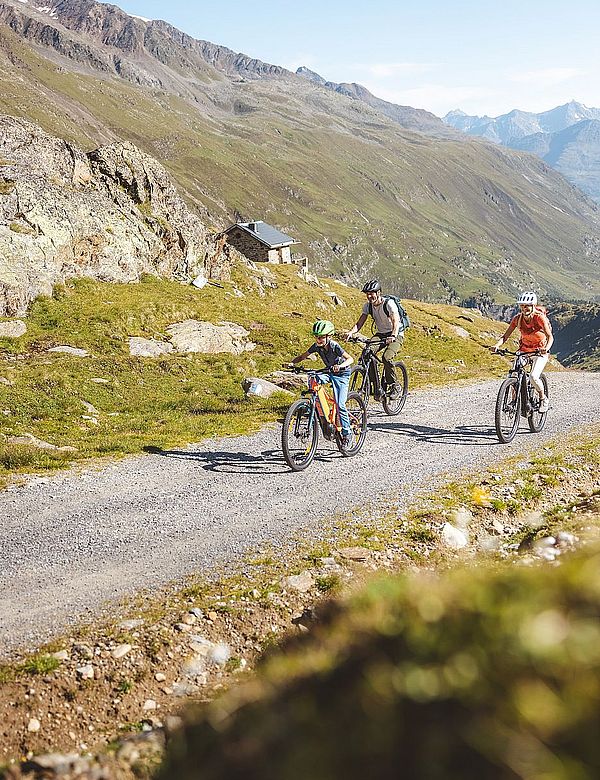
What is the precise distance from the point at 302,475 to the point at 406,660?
11.0 metres

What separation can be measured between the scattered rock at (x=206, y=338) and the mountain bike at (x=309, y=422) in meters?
17.4

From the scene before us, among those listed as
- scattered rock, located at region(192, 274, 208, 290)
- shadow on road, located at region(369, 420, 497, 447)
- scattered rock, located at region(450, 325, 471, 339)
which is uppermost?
scattered rock, located at region(192, 274, 208, 290)

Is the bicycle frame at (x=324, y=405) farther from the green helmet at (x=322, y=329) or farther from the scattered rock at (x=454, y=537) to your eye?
the scattered rock at (x=454, y=537)

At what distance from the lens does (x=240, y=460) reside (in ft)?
47.3

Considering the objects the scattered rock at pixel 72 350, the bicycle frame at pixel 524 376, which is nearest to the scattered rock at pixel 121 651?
the bicycle frame at pixel 524 376

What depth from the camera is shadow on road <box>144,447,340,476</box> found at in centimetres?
1373

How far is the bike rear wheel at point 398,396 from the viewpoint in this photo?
19.5 meters

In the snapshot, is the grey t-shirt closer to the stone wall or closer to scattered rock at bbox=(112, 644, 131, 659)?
scattered rock at bbox=(112, 644, 131, 659)

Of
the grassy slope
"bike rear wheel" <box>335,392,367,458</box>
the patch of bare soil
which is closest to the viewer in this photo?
the patch of bare soil

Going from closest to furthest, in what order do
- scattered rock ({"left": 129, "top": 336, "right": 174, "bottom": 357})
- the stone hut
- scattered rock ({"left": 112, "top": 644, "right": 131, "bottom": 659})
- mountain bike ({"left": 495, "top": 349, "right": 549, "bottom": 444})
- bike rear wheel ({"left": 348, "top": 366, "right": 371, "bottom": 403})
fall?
scattered rock ({"left": 112, "top": 644, "right": 131, "bottom": 659}) → mountain bike ({"left": 495, "top": 349, "right": 549, "bottom": 444}) → bike rear wheel ({"left": 348, "top": 366, "right": 371, "bottom": 403}) → scattered rock ({"left": 129, "top": 336, "right": 174, "bottom": 357}) → the stone hut

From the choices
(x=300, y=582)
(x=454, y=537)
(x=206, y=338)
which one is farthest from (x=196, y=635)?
(x=206, y=338)

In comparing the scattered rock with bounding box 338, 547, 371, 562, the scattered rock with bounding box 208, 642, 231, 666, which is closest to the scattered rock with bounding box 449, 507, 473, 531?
the scattered rock with bounding box 338, 547, 371, 562

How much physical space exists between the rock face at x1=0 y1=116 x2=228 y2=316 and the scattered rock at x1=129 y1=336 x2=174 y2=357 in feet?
20.2

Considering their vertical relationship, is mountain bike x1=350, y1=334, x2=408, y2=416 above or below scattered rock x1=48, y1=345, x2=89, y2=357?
above
